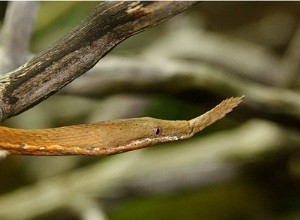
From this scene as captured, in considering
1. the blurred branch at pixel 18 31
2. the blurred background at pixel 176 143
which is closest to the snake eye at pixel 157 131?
the blurred branch at pixel 18 31

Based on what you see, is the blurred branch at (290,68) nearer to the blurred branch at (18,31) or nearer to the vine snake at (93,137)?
the blurred branch at (18,31)

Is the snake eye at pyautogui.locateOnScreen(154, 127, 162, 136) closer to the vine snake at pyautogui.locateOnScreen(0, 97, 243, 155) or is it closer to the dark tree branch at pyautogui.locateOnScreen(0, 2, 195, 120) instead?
the vine snake at pyautogui.locateOnScreen(0, 97, 243, 155)

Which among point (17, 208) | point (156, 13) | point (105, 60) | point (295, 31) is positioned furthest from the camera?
point (295, 31)

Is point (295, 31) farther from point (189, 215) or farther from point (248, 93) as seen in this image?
point (248, 93)

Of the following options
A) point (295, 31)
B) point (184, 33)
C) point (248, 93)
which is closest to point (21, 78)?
point (248, 93)

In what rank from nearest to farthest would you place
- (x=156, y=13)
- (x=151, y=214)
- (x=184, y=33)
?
(x=156, y=13)
(x=151, y=214)
(x=184, y=33)
